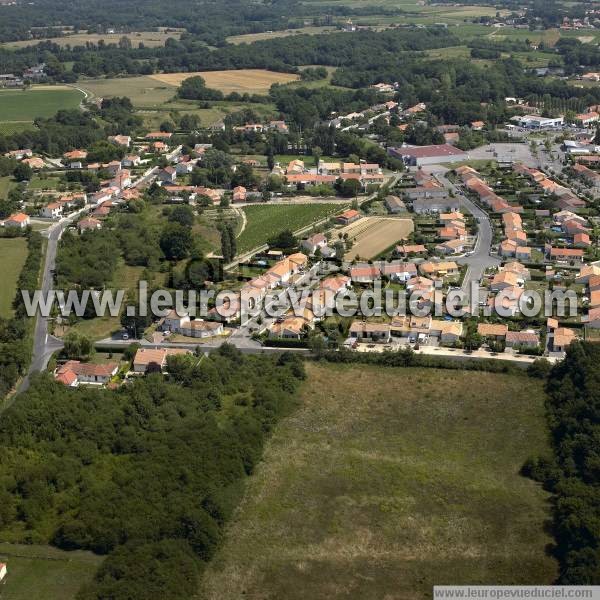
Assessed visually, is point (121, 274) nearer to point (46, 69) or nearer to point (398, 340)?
point (398, 340)

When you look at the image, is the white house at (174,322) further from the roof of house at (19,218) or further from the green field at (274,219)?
the roof of house at (19,218)

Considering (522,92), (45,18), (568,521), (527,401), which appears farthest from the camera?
(45,18)

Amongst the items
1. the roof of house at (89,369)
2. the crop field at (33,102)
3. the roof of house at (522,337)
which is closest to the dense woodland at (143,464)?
the roof of house at (89,369)

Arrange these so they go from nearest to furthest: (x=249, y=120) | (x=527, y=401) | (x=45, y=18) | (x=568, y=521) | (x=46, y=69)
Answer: (x=568, y=521) < (x=527, y=401) < (x=249, y=120) < (x=46, y=69) < (x=45, y=18)

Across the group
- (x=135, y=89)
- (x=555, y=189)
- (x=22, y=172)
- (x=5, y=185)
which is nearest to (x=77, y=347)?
(x=5, y=185)

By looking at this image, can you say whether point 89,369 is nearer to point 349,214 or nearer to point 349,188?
point 349,214

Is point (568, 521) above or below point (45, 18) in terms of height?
below

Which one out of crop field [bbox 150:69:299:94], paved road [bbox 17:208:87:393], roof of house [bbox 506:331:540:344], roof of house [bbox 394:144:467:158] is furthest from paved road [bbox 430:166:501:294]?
crop field [bbox 150:69:299:94]

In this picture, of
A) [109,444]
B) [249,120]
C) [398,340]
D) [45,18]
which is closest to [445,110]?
[249,120]
